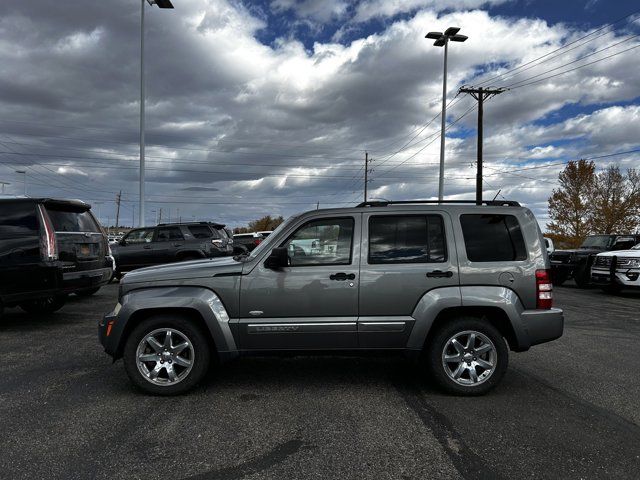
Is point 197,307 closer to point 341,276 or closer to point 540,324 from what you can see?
point 341,276

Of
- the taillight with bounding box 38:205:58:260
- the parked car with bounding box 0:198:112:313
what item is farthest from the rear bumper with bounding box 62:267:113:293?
the taillight with bounding box 38:205:58:260

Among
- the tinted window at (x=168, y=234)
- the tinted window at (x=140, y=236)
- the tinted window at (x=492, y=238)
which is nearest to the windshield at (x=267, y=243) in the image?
the tinted window at (x=492, y=238)

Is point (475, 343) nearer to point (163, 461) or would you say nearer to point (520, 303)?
point (520, 303)

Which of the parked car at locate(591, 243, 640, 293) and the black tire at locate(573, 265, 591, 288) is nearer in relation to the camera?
the parked car at locate(591, 243, 640, 293)

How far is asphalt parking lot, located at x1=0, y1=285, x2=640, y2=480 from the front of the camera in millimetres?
3080

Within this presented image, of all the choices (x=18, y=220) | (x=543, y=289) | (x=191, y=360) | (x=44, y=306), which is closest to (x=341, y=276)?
(x=191, y=360)

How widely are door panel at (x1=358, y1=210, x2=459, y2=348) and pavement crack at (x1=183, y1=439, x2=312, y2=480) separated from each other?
52.2 inches

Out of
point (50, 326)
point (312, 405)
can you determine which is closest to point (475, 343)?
Answer: point (312, 405)

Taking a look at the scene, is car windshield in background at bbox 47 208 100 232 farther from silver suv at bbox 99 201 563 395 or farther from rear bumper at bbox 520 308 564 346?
rear bumper at bbox 520 308 564 346

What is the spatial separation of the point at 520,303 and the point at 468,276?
1.84 feet

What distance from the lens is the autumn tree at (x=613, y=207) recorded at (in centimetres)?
3619

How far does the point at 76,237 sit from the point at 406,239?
18.4 feet

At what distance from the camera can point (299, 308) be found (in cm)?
438

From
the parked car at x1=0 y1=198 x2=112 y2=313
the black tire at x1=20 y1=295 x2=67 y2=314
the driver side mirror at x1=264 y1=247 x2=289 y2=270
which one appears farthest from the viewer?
the black tire at x1=20 y1=295 x2=67 y2=314
